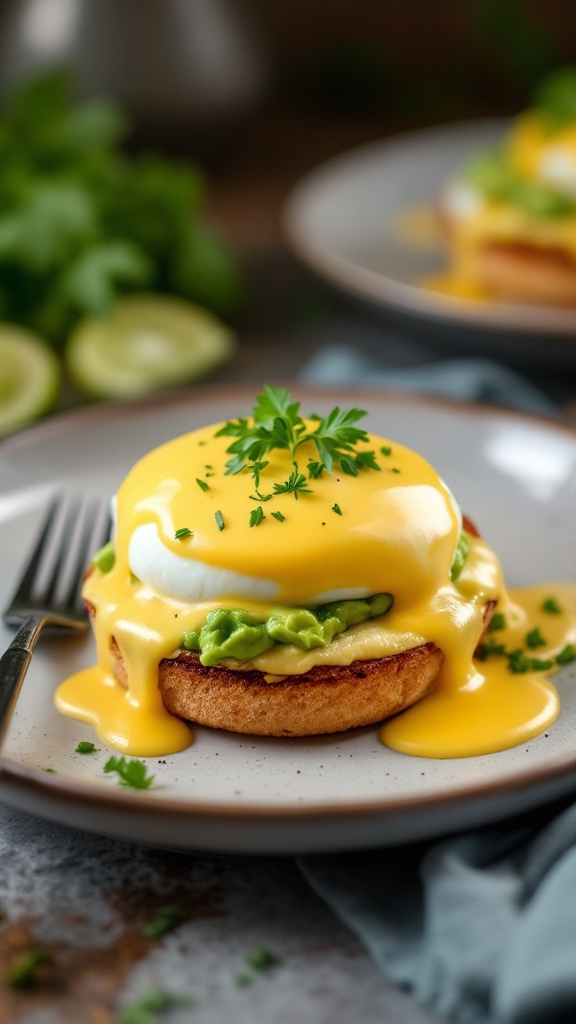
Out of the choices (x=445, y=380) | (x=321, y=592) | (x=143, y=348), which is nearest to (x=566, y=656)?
(x=321, y=592)

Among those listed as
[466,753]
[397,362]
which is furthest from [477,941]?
[397,362]

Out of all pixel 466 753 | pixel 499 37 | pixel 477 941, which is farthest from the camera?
pixel 499 37

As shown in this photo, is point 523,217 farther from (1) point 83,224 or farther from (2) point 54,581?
(2) point 54,581

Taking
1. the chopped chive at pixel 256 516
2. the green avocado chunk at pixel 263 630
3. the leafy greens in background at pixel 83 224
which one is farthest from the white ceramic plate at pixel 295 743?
the leafy greens in background at pixel 83 224

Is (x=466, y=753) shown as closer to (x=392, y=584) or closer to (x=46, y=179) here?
(x=392, y=584)

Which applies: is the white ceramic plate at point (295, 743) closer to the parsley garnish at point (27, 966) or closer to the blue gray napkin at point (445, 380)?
the parsley garnish at point (27, 966)

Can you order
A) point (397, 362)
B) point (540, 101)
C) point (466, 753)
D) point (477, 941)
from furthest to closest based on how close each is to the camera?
point (540, 101) < point (397, 362) < point (466, 753) < point (477, 941)
